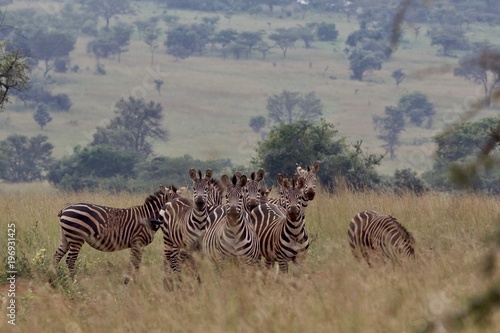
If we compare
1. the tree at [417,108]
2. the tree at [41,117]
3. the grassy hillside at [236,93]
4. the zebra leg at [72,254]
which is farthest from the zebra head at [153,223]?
the tree at [417,108]

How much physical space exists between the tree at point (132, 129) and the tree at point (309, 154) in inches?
980

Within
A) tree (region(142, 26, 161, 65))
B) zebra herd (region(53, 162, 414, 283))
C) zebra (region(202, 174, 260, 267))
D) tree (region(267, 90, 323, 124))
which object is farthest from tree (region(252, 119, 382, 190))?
tree (region(142, 26, 161, 65))

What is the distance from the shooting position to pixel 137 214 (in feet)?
35.9

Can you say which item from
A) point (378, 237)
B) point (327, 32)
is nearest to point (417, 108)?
point (327, 32)

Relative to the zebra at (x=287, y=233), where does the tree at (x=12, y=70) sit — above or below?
above

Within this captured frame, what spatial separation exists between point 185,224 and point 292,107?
5539 centimetres

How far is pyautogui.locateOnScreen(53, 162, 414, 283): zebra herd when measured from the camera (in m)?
8.64

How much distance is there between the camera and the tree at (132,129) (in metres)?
49.2

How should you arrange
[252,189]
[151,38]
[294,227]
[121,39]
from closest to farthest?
[294,227]
[252,189]
[121,39]
[151,38]

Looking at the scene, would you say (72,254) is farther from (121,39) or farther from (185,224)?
(121,39)

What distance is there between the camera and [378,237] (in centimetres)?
902

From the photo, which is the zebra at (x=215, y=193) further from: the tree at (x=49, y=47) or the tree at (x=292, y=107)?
the tree at (x=49, y=47)

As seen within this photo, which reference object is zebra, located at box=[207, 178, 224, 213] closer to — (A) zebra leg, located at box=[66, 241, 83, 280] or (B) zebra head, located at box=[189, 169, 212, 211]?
(B) zebra head, located at box=[189, 169, 212, 211]

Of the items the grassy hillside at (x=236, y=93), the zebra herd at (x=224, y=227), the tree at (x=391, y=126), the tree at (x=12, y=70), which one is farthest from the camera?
the grassy hillside at (x=236, y=93)
